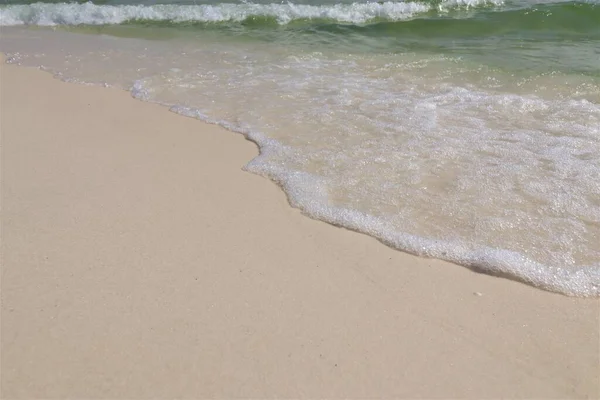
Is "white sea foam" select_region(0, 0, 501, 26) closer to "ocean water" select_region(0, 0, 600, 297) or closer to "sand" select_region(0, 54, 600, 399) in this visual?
"ocean water" select_region(0, 0, 600, 297)

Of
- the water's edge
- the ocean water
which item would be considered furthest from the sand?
the ocean water

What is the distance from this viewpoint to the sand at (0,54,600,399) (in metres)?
2.04

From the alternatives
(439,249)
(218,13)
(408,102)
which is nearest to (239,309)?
(439,249)

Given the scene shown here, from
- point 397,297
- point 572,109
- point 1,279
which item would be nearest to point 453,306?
point 397,297

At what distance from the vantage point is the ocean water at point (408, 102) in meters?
2.92

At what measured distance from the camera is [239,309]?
2338 mm

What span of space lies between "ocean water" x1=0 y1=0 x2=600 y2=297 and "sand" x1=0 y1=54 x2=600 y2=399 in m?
0.23

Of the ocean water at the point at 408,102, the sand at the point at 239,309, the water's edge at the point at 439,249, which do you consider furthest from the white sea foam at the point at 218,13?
the sand at the point at 239,309

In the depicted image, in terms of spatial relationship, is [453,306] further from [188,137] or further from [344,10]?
[344,10]

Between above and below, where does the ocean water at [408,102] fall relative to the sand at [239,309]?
above

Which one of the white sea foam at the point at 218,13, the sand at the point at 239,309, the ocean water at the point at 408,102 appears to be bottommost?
the sand at the point at 239,309

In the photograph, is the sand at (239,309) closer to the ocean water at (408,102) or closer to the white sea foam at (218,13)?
the ocean water at (408,102)

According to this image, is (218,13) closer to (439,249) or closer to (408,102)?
(408,102)

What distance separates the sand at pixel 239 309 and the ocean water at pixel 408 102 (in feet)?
0.76
